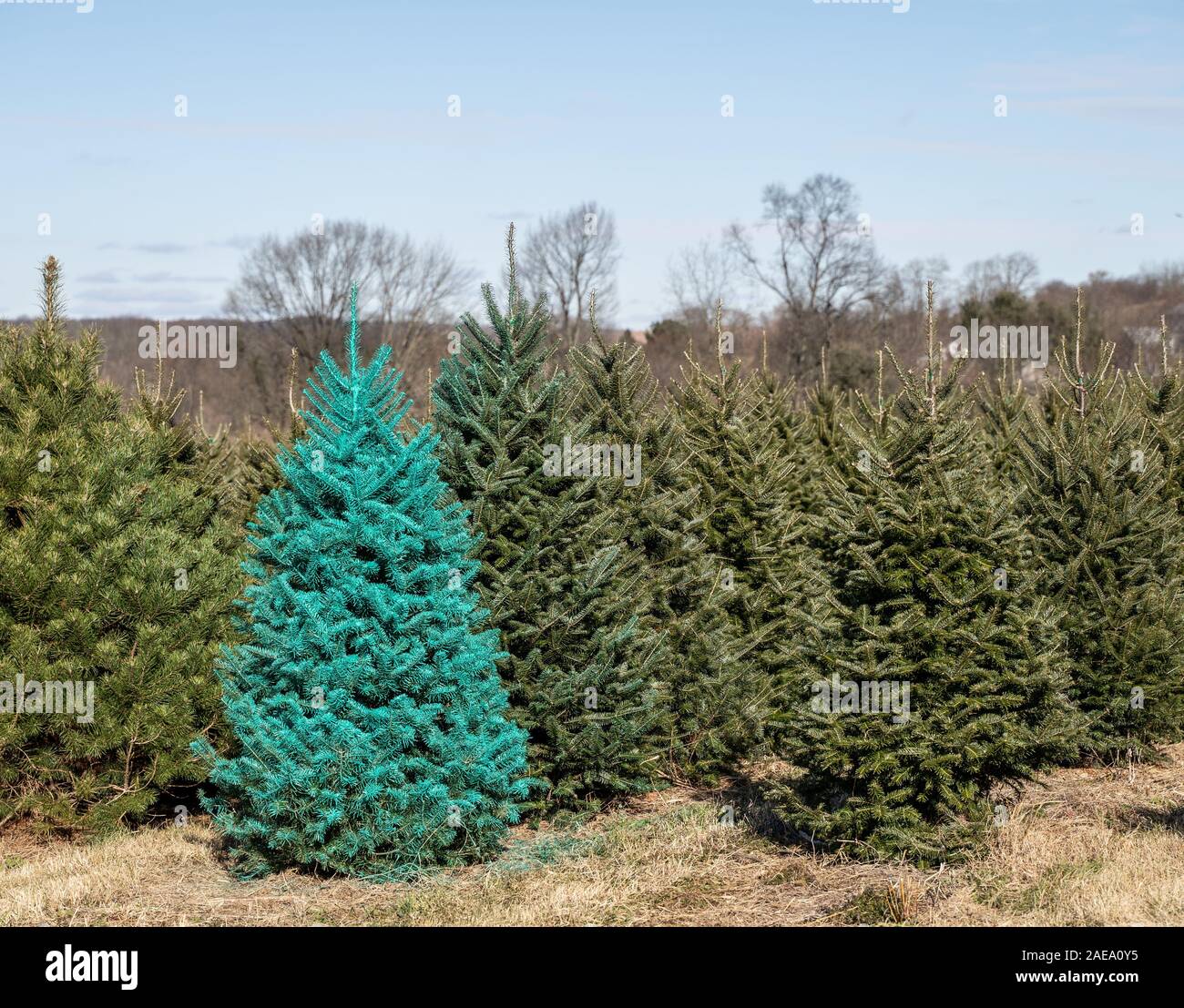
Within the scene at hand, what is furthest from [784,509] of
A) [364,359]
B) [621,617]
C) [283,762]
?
[364,359]

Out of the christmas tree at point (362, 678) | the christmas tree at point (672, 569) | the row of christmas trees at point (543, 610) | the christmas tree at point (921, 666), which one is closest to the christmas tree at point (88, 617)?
the row of christmas trees at point (543, 610)

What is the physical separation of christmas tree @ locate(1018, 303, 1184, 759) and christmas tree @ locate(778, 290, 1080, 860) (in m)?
2.58

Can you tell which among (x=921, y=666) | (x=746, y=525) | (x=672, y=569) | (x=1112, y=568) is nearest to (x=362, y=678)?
(x=921, y=666)

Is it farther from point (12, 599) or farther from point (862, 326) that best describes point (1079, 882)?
point (862, 326)

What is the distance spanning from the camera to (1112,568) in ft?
31.7

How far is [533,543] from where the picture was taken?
26.7 ft

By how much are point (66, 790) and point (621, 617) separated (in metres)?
4.11

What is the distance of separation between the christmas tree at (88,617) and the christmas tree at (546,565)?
2.07 meters

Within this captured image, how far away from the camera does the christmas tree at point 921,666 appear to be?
6.70m

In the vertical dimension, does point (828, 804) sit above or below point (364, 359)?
below

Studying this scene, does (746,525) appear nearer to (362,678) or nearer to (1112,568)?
(1112,568)

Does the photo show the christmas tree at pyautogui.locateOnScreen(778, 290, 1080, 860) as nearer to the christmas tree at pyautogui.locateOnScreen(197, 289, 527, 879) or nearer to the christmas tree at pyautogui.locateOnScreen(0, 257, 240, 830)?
the christmas tree at pyautogui.locateOnScreen(197, 289, 527, 879)

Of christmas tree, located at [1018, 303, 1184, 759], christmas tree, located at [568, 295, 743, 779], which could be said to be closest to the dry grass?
christmas tree, located at [568, 295, 743, 779]

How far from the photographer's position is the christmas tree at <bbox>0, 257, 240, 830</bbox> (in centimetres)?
757
